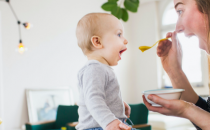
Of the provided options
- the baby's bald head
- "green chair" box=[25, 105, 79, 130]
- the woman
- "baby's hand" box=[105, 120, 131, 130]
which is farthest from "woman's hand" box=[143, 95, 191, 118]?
"green chair" box=[25, 105, 79, 130]

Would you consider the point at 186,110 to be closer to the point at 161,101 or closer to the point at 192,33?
the point at 161,101

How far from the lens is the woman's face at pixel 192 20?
0.94 metres

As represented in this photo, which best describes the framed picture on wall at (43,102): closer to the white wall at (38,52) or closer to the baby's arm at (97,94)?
the white wall at (38,52)

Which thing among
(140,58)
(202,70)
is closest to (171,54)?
(202,70)

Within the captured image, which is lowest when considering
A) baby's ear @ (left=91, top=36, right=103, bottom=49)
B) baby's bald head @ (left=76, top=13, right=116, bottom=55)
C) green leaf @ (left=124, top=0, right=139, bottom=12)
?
baby's ear @ (left=91, top=36, right=103, bottom=49)

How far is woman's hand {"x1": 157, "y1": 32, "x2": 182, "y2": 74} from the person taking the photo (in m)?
1.18

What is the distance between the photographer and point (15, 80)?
3660mm

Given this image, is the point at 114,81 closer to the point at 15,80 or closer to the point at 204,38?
the point at 204,38

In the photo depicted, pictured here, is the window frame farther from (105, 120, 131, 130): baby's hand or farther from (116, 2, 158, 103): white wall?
(105, 120, 131, 130): baby's hand

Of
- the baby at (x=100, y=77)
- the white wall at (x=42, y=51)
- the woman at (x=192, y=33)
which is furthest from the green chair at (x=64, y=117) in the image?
the woman at (x=192, y=33)

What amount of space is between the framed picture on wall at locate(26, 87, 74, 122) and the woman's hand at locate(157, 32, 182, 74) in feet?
9.95

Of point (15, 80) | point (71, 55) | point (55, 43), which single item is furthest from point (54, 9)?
point (15, 80)

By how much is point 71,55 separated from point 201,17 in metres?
3.77

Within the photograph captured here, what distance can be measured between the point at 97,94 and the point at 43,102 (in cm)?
314
